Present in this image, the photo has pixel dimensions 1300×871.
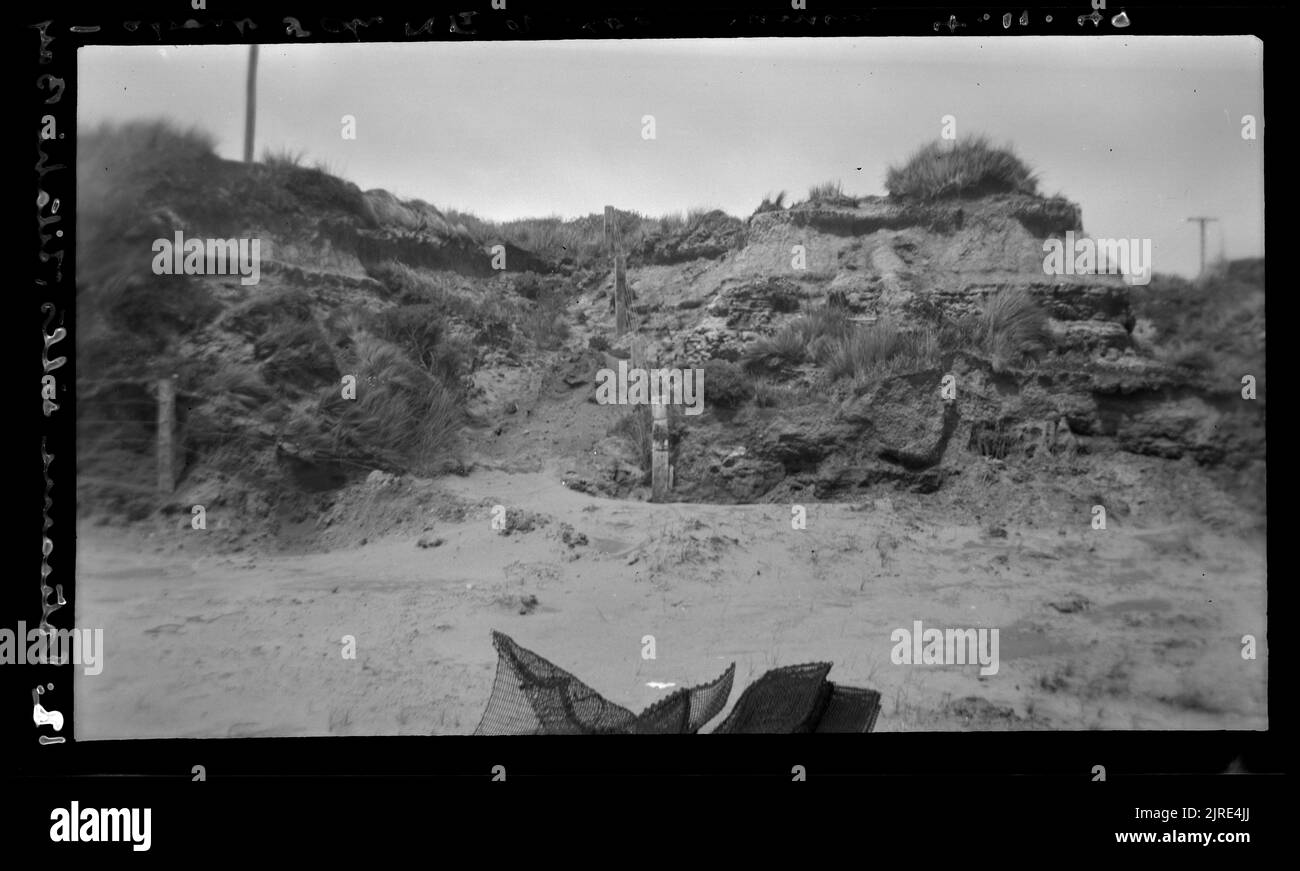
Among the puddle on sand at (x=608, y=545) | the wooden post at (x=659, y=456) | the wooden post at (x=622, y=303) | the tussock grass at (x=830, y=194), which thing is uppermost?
the tussock grass at (x=830, y=194)

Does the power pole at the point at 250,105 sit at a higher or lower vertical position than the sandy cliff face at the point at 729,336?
higher

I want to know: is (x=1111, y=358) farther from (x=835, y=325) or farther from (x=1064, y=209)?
(x=835, y=325)

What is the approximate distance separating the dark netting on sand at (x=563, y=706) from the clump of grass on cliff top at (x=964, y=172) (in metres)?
2.76

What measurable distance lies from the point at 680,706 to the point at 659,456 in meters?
1.27

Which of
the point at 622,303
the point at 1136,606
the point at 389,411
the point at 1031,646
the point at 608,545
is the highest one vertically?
the point at 622,303

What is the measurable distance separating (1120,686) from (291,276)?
15.7ft

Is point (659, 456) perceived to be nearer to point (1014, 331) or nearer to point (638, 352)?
point (638, 352)

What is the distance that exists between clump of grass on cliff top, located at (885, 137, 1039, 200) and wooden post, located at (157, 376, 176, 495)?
3904mm

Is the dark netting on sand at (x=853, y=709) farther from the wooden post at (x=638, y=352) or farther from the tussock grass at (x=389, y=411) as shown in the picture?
the tussock grass at (x=389, y=411)

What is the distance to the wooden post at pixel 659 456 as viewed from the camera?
12.7 ft

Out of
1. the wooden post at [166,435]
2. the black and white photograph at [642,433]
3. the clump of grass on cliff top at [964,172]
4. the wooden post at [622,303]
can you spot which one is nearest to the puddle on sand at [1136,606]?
the black and white photograph at [642,433]

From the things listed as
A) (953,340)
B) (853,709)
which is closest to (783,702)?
(853,709)

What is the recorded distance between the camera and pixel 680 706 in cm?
357

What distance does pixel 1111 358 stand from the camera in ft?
12.5
